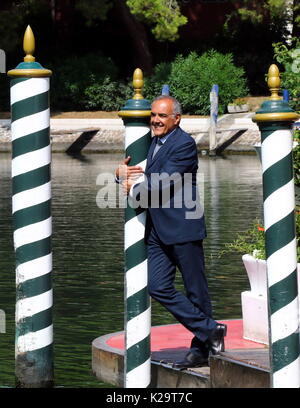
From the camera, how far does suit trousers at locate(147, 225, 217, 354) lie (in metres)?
8.52

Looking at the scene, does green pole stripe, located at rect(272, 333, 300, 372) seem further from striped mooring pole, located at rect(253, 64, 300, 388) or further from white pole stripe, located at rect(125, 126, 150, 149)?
white pole stripe, located at rect(125, 126, 150, 149)

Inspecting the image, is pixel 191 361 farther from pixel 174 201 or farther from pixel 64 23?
pixel 64 23

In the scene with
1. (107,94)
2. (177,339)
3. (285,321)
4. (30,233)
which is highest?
(30,233)

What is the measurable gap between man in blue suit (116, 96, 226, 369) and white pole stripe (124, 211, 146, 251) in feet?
0.15

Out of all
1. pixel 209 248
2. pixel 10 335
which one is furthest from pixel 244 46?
pixel 10 335

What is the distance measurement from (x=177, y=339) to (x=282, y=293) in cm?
246

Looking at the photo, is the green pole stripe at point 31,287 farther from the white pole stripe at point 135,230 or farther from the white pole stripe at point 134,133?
the white pole stripe at point 134,133

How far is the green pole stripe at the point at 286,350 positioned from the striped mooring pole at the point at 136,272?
1.31 meters

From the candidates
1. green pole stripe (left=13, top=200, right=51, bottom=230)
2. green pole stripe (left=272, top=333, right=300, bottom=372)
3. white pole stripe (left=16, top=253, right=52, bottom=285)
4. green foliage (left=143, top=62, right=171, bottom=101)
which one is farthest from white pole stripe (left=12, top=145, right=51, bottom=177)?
green foliage (left=143, top=62, right=171, bottom=101)

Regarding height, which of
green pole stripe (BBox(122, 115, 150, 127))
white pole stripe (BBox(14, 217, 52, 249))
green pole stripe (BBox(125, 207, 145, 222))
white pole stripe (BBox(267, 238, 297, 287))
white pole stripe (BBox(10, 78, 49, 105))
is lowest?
white pole stripe (BBox(14, 217, 52, 249))

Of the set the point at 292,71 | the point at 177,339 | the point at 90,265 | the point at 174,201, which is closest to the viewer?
the point at 174,201

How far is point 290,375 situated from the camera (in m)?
7.45

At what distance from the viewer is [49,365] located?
8.88m

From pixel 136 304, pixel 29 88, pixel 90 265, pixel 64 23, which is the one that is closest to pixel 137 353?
pixel 136 304
